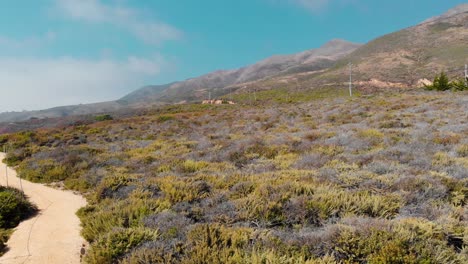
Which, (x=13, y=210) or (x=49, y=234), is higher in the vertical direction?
(x=13, y=210)

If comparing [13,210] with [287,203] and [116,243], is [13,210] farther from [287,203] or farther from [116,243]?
[287,203]

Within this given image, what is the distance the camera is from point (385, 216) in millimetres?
5547

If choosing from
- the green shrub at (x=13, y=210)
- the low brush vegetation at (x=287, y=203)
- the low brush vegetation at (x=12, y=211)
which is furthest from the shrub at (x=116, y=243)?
the green shrub at (x=13, y=210)

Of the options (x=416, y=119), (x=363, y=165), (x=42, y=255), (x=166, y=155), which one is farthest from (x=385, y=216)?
(x=416, y=119)

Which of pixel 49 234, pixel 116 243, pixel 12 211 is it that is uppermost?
pixel 116 243

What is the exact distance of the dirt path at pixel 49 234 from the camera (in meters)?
5.50

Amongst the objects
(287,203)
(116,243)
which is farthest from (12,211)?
(287,203)

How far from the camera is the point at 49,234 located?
6504 millimetres

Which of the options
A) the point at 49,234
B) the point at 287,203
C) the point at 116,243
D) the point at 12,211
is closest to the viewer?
the point at 116,243

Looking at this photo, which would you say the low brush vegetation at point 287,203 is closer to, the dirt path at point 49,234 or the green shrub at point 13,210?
the dirt path at point 49,234

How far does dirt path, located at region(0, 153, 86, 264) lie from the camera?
5.50 m

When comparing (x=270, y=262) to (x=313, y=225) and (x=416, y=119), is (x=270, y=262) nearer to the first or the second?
(x=313, y=225)

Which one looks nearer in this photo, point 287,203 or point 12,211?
point 287,203

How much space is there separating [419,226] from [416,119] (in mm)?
14866
